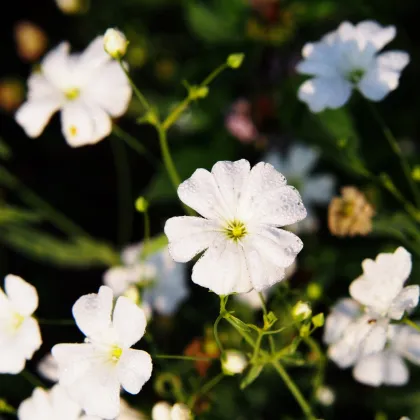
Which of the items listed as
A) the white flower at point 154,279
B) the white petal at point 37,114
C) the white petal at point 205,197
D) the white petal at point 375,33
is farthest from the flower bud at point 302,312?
the white petal at point 37,114

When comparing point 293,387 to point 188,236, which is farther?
point 293,387

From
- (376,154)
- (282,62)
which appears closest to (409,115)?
(376,154)

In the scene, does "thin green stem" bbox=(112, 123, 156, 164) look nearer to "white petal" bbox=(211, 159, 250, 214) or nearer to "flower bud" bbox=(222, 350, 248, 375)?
"white petal" bbox=(211, 159, 250, 214)

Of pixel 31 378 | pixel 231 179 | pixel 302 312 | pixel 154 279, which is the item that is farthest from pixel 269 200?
pixel 31 378

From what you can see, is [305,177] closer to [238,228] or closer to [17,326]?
[238,228]

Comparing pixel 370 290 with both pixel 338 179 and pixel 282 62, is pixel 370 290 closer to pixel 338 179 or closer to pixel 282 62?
pixel 338 179

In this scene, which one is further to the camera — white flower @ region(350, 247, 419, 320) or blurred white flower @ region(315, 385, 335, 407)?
blurred white flower @ region(315, 385, 335, 407)

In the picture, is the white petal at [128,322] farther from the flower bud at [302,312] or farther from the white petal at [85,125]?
the white petal at [85,125]

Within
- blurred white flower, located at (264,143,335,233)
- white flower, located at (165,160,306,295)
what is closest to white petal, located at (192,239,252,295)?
white flower, located at (165,160,306,295)
